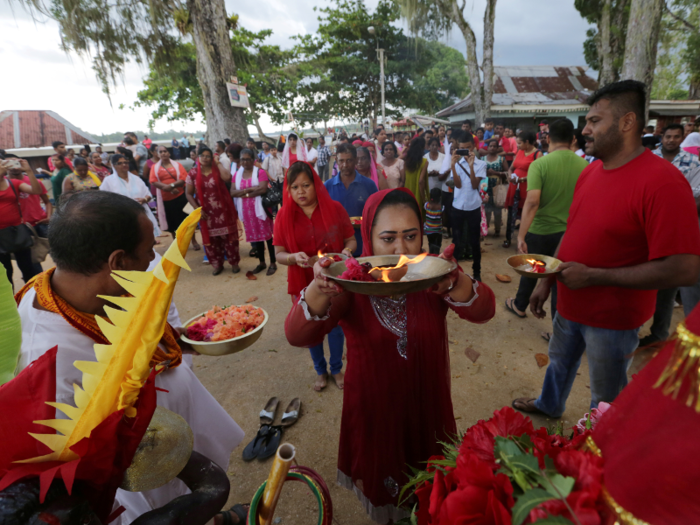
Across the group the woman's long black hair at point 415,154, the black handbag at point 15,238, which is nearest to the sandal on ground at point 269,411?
the woman's long black hair at point 415,154

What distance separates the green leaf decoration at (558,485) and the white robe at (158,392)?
1229mm

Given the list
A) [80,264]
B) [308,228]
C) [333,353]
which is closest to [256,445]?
[333,353]

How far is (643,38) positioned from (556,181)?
6992mm

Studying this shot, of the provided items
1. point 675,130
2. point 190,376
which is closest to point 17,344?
point 190,376

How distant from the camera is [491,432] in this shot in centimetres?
95

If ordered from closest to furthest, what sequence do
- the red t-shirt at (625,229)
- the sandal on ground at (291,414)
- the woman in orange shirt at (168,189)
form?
the red t-shirt at (625,229), the sandal on ground at (291,414), the woman in orange shirt at (168,189)

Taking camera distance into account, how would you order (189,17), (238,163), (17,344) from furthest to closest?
1. (189,17)
2. (238,163)
3. (17,344)

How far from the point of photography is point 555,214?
387 cm

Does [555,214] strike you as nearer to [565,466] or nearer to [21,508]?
[565,466]

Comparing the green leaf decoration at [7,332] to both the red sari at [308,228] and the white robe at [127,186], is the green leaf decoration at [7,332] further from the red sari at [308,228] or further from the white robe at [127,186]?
the white robe at [127,186]

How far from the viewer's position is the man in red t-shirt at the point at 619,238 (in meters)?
1.79

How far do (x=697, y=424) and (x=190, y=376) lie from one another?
1986 millimetres

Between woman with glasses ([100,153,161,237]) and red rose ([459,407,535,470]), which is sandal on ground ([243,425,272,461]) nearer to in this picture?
red rose ([459,407,535,470])

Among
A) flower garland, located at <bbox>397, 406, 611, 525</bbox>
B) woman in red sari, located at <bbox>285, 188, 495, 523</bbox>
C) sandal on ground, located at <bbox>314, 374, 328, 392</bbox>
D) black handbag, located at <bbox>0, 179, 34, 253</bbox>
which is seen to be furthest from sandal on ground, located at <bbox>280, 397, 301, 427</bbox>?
black handbag, located at <bbox>0, 179, 34, 253</bbox>
